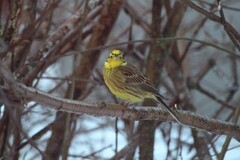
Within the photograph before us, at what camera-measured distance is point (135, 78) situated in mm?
2816

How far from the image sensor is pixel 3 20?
260cm

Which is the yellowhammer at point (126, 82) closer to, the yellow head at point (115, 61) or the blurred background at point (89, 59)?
the yellow head at point (115, 61)

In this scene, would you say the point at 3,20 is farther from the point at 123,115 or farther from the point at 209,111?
the point at 209,111

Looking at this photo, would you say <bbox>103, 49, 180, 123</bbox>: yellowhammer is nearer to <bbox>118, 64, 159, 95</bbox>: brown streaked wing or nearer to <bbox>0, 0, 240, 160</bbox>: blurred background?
<bbox>118, 64, 159, 95</bbox>: brown streaked wing

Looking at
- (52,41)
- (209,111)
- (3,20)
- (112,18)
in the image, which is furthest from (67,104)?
(209,111)

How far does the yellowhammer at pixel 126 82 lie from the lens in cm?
267

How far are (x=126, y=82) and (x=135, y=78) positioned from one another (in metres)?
0.06

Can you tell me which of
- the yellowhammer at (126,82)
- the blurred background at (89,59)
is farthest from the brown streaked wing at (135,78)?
the blurred background at (89,59)

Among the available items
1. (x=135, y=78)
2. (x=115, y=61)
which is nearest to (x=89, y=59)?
(x=115, y=61)

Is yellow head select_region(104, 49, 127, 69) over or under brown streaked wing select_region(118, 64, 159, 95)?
over

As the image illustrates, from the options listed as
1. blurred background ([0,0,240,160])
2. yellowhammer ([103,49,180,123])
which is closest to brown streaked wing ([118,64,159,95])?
yellowhammer ([103,49,180,123])

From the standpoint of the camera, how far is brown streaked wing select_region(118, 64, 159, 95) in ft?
8.78

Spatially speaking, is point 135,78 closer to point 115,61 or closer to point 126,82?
point 126,82

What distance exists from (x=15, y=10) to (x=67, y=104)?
798 mm
